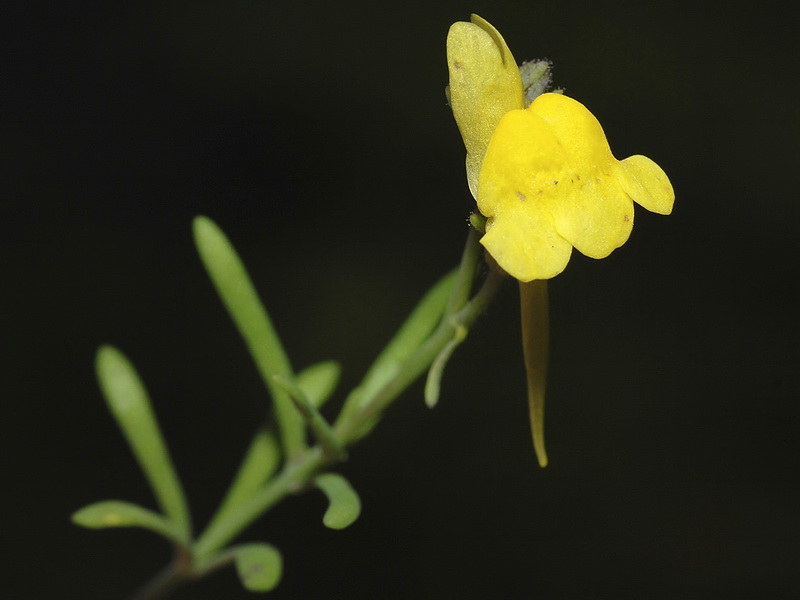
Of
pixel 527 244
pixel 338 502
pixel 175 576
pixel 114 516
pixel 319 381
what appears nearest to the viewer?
pixel 527 244

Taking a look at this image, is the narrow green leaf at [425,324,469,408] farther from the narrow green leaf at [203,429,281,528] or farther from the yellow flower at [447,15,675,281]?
the narrow green leaf at [203,429,281,528]

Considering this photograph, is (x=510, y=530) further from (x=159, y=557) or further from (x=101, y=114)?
(x=101, y=114)

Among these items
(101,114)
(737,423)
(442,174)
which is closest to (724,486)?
(737,423)

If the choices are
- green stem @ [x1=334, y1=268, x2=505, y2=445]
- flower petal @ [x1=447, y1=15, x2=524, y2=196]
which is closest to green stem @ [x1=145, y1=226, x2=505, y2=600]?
green stem @ [x1=334, y1=268, x2=505, y2=445]

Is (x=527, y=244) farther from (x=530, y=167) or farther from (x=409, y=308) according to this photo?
(x=409, y=308)

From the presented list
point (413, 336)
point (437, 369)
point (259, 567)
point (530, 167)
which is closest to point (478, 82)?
point (530, 167)
